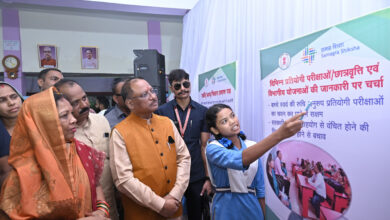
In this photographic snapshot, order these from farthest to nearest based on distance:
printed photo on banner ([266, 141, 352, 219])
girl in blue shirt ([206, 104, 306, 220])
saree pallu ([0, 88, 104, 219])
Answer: girl in blue shirt ([206, 104, 306, 220]) → printed photo on banner ([266, 141, 352, 219]) → saree pallu ([0, 88, 104, 219])

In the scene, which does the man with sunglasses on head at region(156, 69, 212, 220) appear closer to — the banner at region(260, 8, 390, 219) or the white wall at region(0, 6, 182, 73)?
the banner at region(260, 8, 390, 219)

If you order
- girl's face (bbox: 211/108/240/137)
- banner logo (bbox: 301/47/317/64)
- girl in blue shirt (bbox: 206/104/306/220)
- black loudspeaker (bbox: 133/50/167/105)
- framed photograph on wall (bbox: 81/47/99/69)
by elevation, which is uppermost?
framed photograph on wall (bbox: 81/47/99/69)

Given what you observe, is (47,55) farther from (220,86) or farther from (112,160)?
(112,160)

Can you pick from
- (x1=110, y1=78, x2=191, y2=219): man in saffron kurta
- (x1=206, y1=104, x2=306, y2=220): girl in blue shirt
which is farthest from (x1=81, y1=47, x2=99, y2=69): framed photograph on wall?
(x1=206, y1=104, x2=306, y2=220): girl in blue shirt

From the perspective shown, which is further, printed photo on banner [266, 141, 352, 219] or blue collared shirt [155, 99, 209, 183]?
blue collared shirt [155, 99, 209, 183]

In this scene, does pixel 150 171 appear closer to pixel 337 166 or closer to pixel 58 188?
pixel 58 188

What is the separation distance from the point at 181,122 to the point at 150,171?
91 centimetres

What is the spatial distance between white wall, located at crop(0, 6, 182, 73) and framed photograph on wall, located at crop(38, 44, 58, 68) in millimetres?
87

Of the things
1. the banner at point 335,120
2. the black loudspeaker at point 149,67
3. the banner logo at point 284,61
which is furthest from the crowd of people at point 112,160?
the black loudspeaker at point 149,67

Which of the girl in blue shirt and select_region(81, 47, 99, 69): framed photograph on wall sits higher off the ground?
select_region(81, 47, 99, 69): framed photograph on wall

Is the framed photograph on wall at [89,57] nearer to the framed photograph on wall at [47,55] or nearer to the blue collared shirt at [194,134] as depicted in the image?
the framed photograph on wall at [47,55]

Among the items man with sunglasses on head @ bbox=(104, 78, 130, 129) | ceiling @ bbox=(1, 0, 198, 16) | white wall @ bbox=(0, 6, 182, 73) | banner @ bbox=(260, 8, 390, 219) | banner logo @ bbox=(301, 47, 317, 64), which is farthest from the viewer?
white wall @ bbox=(0, 6, 182, 73)

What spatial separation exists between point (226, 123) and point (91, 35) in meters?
4.75

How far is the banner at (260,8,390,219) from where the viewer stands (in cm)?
127
